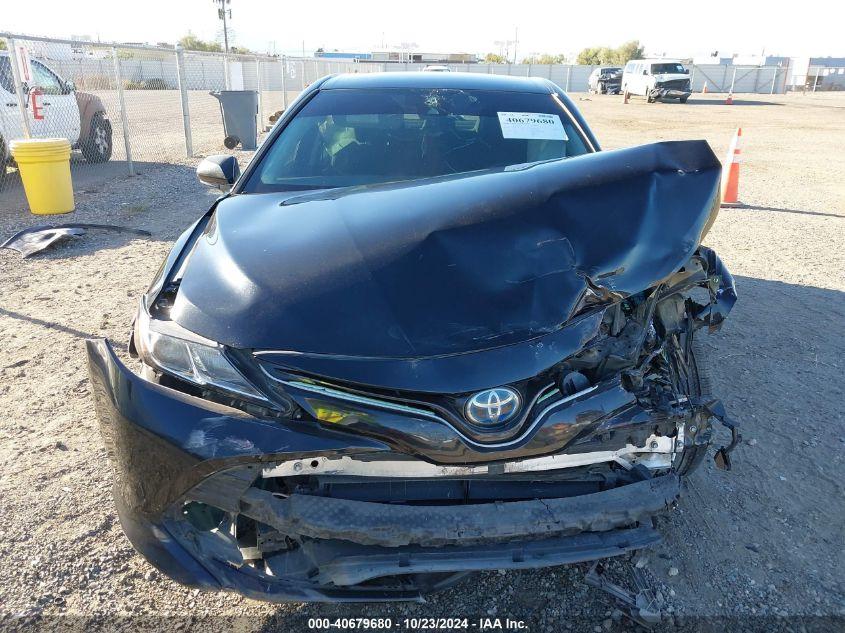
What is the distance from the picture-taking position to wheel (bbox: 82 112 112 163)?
11586mm

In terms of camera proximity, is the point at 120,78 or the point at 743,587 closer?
the point at 743,587

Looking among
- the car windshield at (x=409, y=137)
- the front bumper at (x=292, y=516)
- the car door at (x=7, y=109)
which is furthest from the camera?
the car door at (x=7, y=109)

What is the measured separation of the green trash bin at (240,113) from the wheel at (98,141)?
245cm

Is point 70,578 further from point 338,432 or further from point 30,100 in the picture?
point 30,100

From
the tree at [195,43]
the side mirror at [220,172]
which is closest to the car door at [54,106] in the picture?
the side mirror at [220,172]

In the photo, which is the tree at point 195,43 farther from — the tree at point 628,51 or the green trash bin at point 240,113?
the green trash bin at point 240,113

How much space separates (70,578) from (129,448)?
875 mm

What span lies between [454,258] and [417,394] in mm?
506

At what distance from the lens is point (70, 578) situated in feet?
7.77

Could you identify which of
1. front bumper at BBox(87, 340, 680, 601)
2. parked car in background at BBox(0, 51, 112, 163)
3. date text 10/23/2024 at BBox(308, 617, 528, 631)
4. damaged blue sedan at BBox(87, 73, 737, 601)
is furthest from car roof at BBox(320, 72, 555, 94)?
parked car in background at BBox(0, 51, 112, 163)

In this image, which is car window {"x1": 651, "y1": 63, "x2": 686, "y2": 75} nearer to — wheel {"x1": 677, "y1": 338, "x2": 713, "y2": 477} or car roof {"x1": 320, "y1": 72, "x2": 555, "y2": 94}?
car roof {"x1": 320, "y1": 72, "x2": 555, "y2": 94}

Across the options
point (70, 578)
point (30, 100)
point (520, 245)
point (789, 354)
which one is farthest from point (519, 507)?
point (30, 100)

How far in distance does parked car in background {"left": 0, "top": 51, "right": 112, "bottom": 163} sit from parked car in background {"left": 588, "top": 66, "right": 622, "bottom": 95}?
1546 inches

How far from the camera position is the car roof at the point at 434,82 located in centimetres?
383
